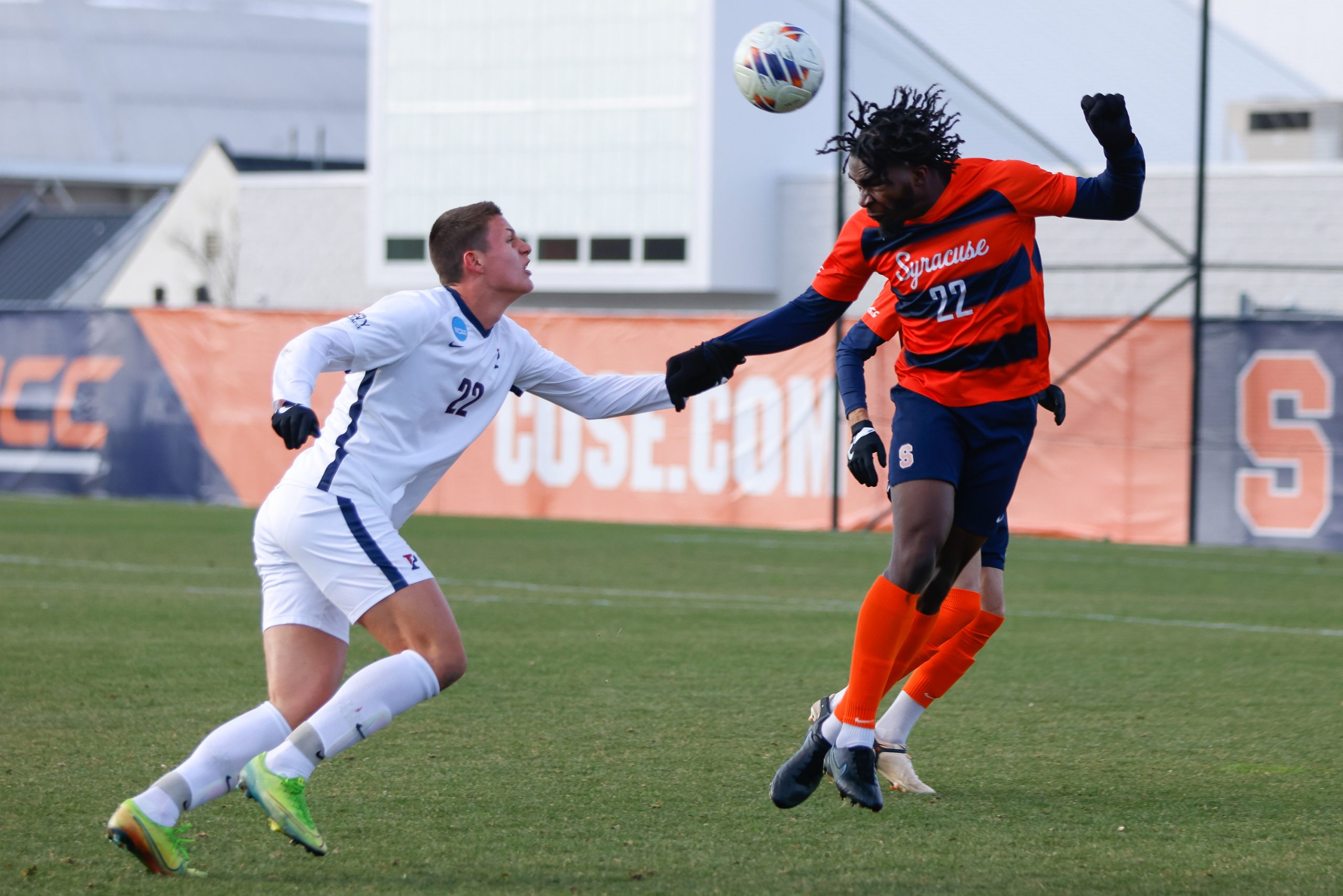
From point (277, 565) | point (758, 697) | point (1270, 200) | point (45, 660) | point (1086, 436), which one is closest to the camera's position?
point (277, 565)

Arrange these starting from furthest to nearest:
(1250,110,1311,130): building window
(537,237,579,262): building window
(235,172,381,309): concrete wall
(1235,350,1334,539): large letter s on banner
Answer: (235,172,381,309): concrete wall
(537,237,579,262): building window
(1250,110,1311,130): building window
(1235,350,1334,539): large letter s on banner

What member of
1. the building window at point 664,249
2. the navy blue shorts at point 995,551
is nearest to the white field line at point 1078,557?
the navy blue shorts at point 995,551

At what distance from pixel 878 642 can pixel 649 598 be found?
Answer: 18.7 ft

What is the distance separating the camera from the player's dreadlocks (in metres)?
4.91

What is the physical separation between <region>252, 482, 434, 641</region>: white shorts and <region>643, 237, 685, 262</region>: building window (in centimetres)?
2688

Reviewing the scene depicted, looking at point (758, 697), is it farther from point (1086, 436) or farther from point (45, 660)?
point (1086, 436)

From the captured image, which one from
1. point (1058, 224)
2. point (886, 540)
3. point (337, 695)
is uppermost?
point (1058, 224)

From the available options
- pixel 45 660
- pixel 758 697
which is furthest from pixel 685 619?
pixel 45 660

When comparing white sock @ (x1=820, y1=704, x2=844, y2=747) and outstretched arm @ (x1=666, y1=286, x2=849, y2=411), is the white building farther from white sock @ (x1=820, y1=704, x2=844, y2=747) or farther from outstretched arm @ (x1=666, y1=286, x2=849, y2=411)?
white sock @ (x1=820, y1=704, x2=844, y2=747)

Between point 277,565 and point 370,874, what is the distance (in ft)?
2.95

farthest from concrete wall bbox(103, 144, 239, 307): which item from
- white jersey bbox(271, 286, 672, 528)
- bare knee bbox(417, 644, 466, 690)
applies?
bare knee bbox(417, 644, 466, 690)

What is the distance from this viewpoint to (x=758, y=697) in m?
7.05

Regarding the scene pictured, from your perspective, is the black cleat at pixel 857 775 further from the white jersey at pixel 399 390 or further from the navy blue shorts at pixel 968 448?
the white jersey at pixel 399 390

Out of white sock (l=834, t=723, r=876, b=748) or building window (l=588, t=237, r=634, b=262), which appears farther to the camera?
building window (l=588, t=237, r=634, b=262)
